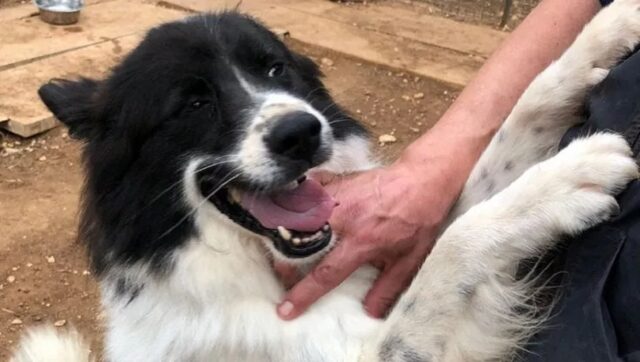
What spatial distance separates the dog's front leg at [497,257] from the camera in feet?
6.09

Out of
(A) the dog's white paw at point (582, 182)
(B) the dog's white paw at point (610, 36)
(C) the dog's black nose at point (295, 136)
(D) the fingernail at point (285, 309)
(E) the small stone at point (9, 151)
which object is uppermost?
(B) the dog's white paw at point (610, 36)

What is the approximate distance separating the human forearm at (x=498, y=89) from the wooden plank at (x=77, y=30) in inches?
143

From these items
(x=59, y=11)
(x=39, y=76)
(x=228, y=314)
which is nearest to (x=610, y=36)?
(x=228, y=314)

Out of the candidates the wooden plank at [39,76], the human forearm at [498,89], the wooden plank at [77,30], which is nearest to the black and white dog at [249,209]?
the human forearm at [498,89]

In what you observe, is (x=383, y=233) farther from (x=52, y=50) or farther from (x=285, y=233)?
(x=52, y=50)

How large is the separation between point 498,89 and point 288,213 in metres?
0.73

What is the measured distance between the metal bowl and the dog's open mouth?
4740 millimetres

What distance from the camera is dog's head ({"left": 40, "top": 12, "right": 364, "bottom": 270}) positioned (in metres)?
2.13

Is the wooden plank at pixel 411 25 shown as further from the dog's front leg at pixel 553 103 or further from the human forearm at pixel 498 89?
the dog's front leg at pixel 553 103

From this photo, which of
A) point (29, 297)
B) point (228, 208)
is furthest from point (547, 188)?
point (29, 297)

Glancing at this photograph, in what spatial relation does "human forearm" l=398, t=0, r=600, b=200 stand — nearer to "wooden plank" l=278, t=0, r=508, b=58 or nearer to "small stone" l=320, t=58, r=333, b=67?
"small stone" l=320, t=58, r=333, b=67

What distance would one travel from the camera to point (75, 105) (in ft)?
7.85

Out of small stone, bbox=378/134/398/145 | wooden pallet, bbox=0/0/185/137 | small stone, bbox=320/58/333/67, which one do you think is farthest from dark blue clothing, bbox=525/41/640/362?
small stone, bbox=320/58/333/67

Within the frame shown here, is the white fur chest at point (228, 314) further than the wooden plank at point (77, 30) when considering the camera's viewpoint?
No
